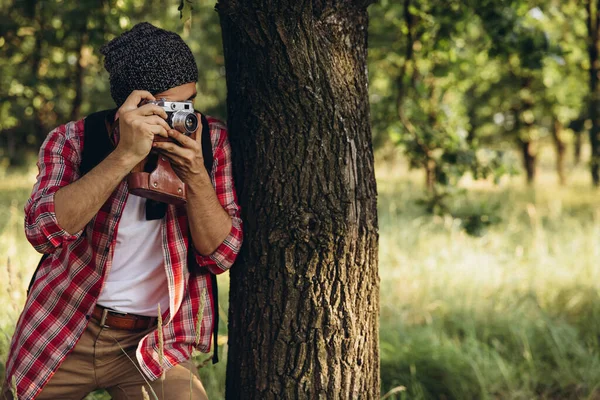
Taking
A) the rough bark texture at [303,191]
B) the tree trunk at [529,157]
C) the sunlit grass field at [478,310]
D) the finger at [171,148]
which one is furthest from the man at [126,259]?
the tree trunk at [529,157]

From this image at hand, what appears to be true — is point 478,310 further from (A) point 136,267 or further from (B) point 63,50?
(B) point 63,50

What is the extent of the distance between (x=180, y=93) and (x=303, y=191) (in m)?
0.54

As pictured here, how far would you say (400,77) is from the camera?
13.1 feet

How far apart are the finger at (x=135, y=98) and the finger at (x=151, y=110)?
35mm

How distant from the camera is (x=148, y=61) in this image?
6.88 feet

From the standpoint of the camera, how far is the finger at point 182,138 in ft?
6.49

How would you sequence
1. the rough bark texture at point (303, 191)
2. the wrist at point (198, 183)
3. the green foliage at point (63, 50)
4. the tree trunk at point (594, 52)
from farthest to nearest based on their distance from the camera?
the tree trunk at point (594, 52) < the green foliage at point (63, 50) < the rough bark texture at point (303, 191) < the wrist at point (198, 183)

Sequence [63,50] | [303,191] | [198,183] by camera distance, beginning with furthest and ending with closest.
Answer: [63,50] < [303,191] < [198,183]

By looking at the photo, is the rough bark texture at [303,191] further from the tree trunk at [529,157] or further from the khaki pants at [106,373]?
the tree trunk at [529,157]

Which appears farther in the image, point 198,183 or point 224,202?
point 224,202

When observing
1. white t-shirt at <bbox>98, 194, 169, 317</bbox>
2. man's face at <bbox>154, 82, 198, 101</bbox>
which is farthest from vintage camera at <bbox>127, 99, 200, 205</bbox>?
white t-shirt at <bbox>98, 194, 169, 317</bbox>

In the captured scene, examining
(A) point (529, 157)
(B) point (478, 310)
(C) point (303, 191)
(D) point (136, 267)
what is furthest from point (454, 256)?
(A) point (529, 157)

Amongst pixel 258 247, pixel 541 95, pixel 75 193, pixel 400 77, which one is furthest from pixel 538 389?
pixel 541 95

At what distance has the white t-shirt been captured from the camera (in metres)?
2.23
